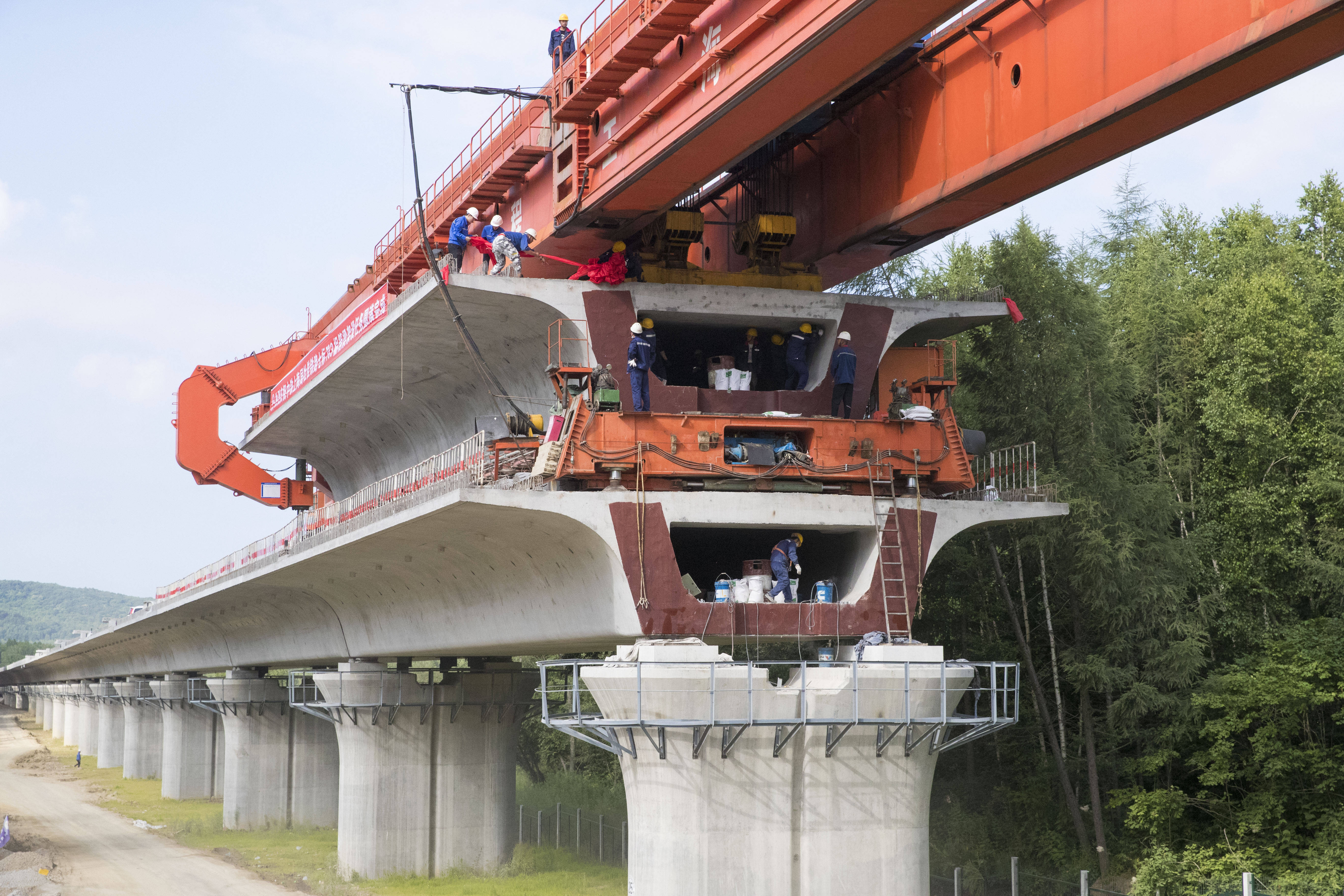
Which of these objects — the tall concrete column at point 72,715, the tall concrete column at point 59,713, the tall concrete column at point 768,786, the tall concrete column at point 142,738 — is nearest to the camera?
the tall concrete column at point 768,786

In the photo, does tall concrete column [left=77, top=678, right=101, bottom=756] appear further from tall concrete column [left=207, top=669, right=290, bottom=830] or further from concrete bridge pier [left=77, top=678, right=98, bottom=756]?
tall concrete column [left=207, top=669, right=290, bottom=830]

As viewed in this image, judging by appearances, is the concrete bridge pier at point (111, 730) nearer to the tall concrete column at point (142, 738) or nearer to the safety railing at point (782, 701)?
the tall concrete column at point (142, 738)

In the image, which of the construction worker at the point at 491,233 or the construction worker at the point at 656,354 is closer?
the construction worker at the point at 656,354

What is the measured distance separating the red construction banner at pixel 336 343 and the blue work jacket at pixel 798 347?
8.42 m

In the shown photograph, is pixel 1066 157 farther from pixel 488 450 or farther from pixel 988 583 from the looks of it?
pixel 988 583

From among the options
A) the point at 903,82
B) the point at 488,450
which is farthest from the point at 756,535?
the point at 903,82

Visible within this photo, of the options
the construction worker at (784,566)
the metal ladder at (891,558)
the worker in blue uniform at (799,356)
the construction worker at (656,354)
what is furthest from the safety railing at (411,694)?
the metal ladder at (891,558)

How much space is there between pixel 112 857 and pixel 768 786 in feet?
92.3

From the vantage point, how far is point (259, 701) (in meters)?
49.8

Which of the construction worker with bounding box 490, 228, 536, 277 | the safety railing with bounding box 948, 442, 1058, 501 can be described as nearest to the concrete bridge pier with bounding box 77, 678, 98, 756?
the construction worker with bounding box 490, 228, 536, 277

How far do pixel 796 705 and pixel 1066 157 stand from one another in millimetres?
8860

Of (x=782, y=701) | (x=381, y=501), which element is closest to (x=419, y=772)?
(x=381, y=501)

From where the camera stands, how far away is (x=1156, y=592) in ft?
98.5

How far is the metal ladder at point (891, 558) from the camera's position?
2117 centimetres
